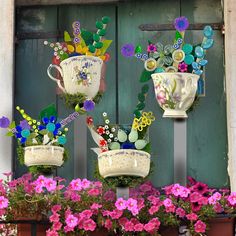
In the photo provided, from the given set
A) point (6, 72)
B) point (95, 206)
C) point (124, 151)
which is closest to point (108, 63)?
point (6, 72)

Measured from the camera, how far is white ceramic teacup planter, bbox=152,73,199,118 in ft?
29.2

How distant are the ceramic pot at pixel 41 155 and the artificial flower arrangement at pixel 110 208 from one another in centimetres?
37

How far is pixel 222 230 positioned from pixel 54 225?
1.03 metres

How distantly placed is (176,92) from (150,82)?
1377 mm

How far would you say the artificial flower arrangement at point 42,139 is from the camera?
923cm

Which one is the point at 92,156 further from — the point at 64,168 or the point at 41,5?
the point at 41,5

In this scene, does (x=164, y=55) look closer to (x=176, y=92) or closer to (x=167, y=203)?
(x=176, y=92)

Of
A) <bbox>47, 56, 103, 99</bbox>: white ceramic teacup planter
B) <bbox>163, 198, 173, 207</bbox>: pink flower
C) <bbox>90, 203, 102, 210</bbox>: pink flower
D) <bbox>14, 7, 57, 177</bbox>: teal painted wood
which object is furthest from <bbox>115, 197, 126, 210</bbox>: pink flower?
<bbox>14, 7, 57, 177</bbox>: teal painted wood

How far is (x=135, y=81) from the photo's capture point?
34.3 ft

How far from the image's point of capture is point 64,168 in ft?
33.9

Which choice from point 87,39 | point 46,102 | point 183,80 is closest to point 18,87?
point 46,102

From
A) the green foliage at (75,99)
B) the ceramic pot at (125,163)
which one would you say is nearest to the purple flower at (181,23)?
the green foliage at (75,99)

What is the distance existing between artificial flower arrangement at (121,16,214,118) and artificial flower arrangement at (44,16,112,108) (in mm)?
294

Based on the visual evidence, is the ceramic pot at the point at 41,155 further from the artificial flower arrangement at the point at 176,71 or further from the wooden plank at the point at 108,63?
the wooden plank at the point at 108,63
